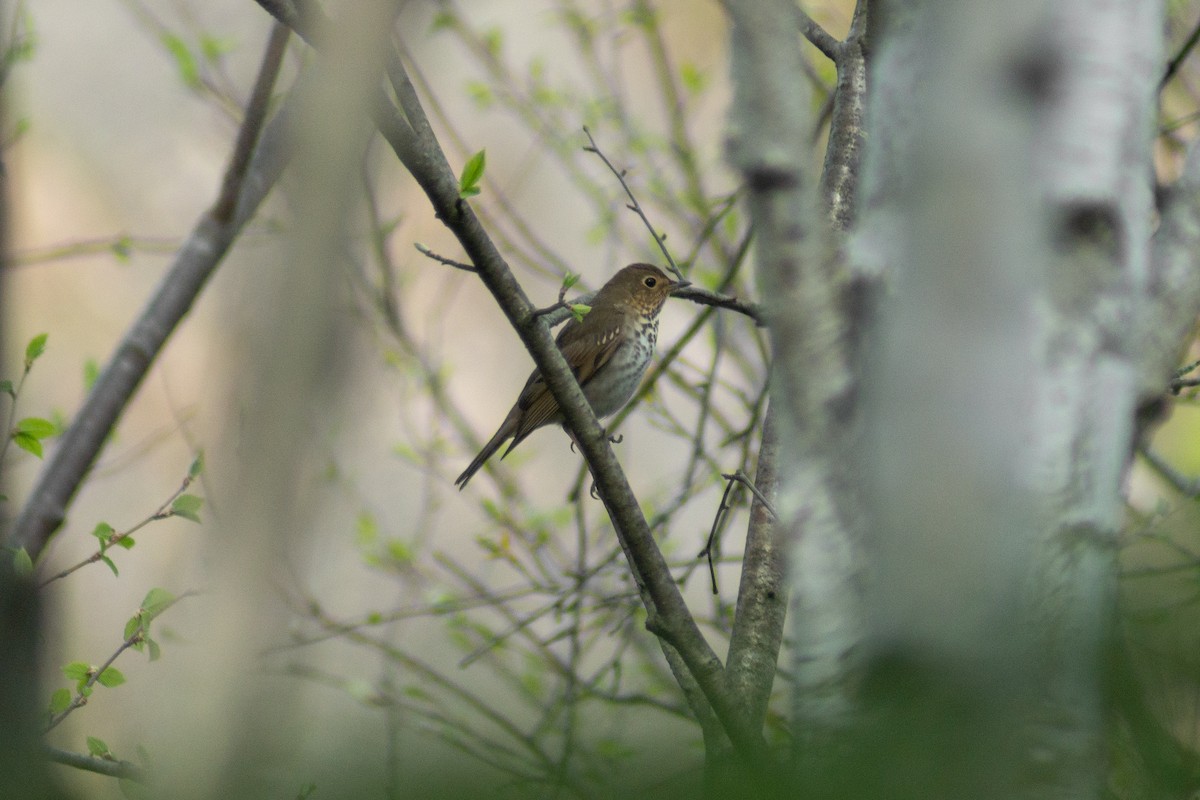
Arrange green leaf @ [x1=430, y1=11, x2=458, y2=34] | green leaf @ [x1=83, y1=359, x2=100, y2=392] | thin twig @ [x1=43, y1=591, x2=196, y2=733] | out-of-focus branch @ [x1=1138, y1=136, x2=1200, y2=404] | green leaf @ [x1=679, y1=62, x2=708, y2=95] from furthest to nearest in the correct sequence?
green leaf @ [x1=679, y1=62, x2=708, y2=95], green leaf @ [x1=430, y1=11, x2=458, y2=34], green leaf @ [x1=83, y1=359, x2=100, y2=392], thin twig @ [x1=43, y1=591, x2=196, y2=733], out-of-focus branch @ [x1=1138, y1=136, x2=1200, y2=404]

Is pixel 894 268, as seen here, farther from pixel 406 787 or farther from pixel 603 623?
pixel 603 623

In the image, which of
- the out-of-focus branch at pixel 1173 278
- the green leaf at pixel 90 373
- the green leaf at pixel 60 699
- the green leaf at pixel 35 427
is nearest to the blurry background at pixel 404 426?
the green leaf at pixel 90 373

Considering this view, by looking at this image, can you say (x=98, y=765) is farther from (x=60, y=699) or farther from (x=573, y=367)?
(x=573, y=367)

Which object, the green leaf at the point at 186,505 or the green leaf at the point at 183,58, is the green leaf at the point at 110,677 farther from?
the green leaf at the point at 183,58

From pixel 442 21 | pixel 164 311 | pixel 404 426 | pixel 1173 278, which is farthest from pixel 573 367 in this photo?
pixel 1173 278

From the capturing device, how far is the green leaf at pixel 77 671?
296 cm

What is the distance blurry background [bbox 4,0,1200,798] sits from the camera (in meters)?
1.37

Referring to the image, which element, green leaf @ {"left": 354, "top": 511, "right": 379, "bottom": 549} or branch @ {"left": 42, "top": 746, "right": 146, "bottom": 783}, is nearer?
branch @ {"left": 42, "top": 746, "right": 146, "bottom": 783}

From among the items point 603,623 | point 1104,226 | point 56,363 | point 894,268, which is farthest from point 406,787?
point 56,363

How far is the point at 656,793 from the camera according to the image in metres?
2.00

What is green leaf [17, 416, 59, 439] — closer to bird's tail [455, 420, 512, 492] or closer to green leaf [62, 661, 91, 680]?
Result: green leaf [62, 661, 91, 680]

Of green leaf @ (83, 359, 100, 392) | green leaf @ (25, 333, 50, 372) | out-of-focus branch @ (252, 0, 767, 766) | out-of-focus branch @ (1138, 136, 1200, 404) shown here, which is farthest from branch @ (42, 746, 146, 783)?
out-of-focus branch @ (1138, 136, 1200, 404)

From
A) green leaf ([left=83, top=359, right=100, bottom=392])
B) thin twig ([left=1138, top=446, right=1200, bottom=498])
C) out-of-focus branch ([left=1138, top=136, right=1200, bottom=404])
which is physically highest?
thin twig ([left=1138, top=446, right=1200, bottom=498])

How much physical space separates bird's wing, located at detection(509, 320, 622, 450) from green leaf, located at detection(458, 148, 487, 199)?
8.45 feet
